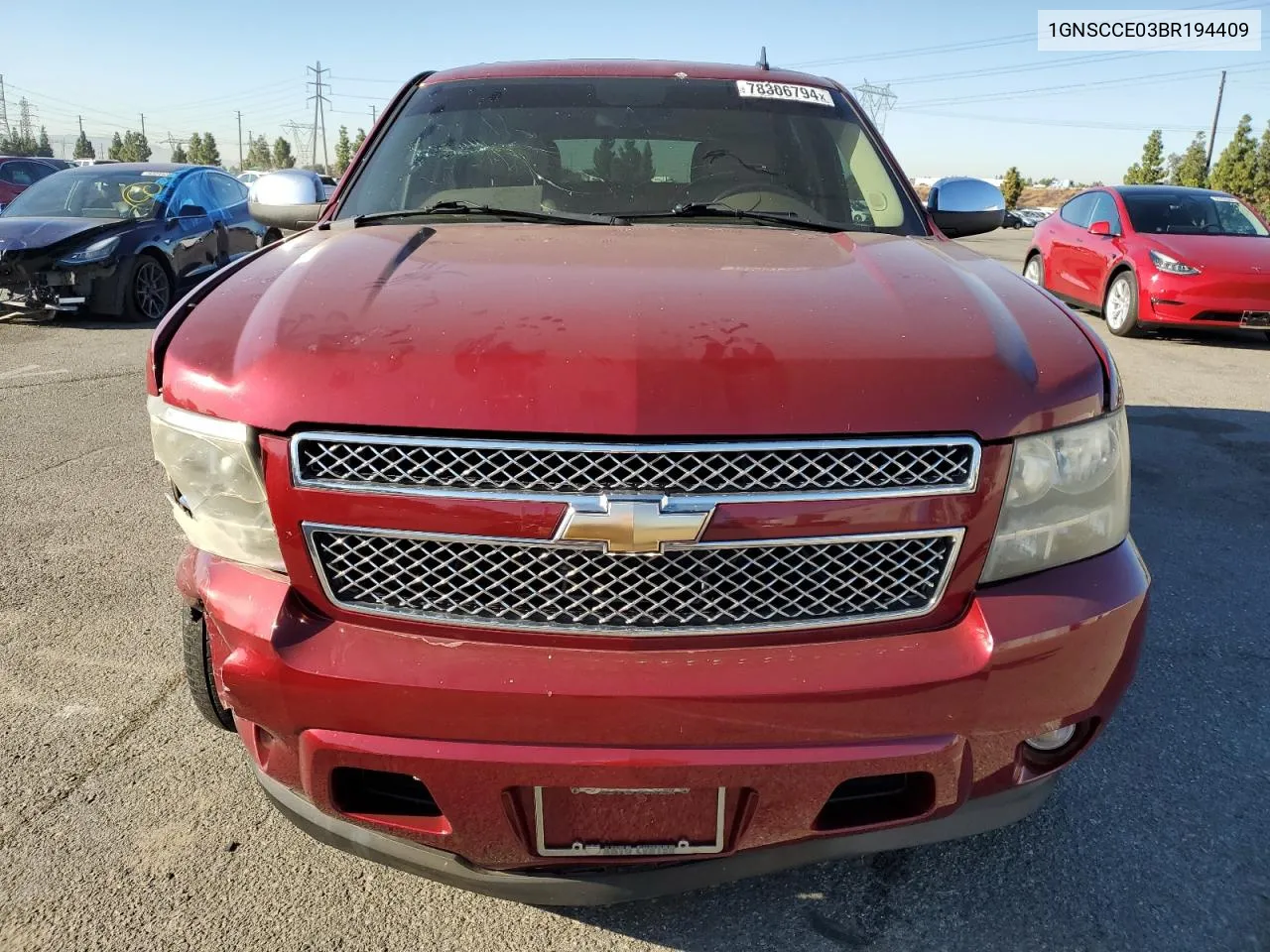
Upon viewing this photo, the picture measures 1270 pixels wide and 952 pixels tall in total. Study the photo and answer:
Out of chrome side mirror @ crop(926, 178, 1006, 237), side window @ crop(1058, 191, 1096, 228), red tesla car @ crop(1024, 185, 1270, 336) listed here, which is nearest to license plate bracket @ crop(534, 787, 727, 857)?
chrome side mirror @ crop(926, 178, 1006, 237)

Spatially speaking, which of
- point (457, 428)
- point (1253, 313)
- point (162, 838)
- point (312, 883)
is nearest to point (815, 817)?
point (457, 428)

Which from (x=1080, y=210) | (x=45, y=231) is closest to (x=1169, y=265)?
(x=1080, y=210)

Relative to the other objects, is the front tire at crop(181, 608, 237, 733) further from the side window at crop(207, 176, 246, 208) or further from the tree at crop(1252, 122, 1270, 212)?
the tree at crop(1252, 122, 1270, 212)

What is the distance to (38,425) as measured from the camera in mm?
5672

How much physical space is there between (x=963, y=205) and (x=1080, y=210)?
8.60m

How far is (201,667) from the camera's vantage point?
2.11 m

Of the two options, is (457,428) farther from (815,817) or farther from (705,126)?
(705,126)

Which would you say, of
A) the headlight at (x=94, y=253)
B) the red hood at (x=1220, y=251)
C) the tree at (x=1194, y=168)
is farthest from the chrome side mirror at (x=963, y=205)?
the tree at (x=1194, y=168)

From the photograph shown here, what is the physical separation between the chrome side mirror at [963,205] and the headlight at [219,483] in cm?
244

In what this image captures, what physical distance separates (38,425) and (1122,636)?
606 cm

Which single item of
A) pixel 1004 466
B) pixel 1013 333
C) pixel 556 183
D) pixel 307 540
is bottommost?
pixel 307 540

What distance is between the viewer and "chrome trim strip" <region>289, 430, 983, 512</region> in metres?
1.52

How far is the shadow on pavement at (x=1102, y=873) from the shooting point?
1.94 m

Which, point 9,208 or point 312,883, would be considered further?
point 9,208
